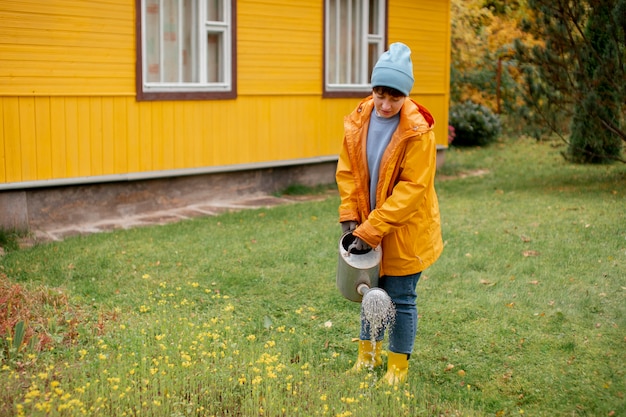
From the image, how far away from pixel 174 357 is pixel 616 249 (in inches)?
197

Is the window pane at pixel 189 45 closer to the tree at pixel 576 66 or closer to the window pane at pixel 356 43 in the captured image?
the window pane at pixel 356 43

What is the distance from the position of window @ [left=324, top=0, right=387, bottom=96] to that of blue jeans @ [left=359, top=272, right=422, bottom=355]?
26.7 ft

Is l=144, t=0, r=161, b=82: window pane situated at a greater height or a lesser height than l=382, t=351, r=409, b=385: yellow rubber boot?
greater

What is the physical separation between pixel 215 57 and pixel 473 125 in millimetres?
9085

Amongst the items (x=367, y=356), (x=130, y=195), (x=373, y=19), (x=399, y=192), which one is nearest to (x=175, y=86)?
(x=130, y=195)

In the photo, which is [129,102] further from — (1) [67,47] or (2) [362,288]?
(2) [362,288]

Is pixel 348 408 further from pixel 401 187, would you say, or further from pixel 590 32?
pixel 590 32

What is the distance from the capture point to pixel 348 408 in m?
4.27

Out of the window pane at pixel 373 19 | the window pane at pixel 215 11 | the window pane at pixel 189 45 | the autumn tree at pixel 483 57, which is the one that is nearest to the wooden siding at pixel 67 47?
the window pane at pixel 189 45

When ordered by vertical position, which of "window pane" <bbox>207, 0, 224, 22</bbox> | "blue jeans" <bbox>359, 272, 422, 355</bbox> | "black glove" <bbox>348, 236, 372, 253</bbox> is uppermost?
"window pane" <bbox>207, 0, 224, 22</bbox>

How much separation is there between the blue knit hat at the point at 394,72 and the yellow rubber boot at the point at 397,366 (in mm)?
1493

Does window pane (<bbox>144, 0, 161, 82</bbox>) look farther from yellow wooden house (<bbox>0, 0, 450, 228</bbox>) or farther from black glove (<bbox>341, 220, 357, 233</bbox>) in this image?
black glove (<bbox>341, 220, 357, 233</bbox>)

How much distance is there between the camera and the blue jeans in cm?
485

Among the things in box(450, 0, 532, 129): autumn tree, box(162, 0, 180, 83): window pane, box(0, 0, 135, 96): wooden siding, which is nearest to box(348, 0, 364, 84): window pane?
box(162, 0, 180, 83): window pane
